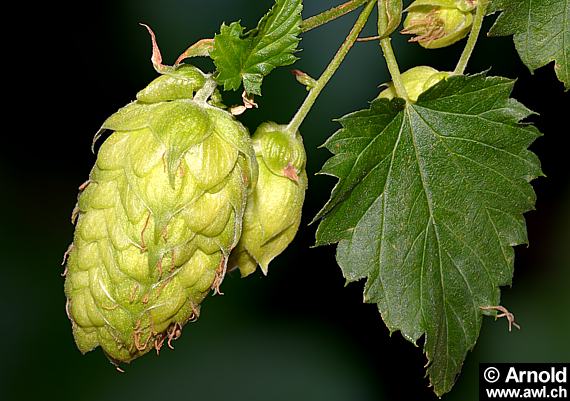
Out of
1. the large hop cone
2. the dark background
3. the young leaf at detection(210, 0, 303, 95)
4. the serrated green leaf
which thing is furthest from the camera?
the dark background

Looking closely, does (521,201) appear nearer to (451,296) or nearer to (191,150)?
(451,296)

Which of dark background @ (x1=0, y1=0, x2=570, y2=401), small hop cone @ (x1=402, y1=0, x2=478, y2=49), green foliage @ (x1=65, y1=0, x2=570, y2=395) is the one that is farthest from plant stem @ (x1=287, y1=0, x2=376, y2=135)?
dark background @ (x1=0, y1=0, x2=570, y2=401)

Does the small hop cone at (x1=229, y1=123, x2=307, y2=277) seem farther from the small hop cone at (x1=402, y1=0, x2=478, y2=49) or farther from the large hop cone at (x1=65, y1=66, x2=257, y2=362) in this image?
the small hop cone at (x1=402, y1=0, x2=478, y2=49)

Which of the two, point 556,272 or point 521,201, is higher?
point 521,201

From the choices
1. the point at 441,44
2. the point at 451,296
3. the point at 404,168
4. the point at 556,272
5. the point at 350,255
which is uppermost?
the point at 441,44

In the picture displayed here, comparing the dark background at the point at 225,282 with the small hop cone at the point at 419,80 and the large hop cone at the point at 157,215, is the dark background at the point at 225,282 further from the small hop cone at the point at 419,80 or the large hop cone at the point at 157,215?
the large hop cone at the point at 157,215

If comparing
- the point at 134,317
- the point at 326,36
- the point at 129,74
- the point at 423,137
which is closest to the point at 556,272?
the point at 326,36

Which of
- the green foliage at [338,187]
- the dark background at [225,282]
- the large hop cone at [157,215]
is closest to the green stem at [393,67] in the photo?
the green foliage at [338,187]
